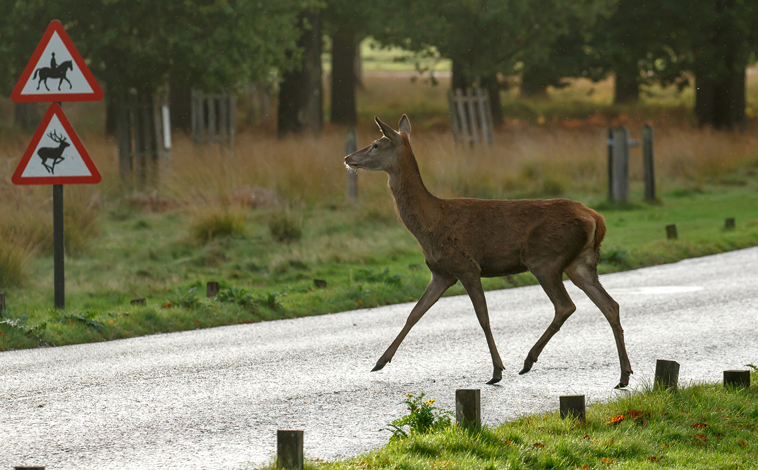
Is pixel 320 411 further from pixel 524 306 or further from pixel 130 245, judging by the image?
pixel 130 245

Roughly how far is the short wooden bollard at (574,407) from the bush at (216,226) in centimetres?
1039

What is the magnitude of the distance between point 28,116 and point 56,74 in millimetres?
25093

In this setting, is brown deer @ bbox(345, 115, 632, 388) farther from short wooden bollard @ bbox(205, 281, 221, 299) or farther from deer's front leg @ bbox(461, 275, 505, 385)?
short wooden bollard @ bbox(205, 281, 221, 299)

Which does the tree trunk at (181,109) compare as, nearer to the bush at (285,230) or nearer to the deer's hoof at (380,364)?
the bush at (285,230)

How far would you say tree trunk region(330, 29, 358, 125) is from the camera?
4169cm

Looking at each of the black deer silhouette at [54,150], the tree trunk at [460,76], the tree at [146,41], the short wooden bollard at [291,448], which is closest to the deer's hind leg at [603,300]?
the short wooden bollard at [291,448]

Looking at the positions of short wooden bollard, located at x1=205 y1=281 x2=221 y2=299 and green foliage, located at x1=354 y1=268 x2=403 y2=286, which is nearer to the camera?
short wooden bollard, located at x1=205 y1=281 x2=221 y2=299

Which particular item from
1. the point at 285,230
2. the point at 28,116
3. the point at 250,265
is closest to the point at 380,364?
the point at 250,265

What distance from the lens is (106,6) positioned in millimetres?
21656

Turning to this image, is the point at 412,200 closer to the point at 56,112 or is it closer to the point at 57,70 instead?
the point at 56,112

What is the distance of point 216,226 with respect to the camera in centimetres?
1571

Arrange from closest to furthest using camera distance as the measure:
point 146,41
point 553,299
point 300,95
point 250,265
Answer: point 553,299 → point 250,265 → point 146,41 → point 300,95

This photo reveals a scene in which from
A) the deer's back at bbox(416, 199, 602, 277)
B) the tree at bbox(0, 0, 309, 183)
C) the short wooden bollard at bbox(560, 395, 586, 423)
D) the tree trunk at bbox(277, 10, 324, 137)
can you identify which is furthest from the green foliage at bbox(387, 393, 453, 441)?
→ the tree trunk at bbox(277, 10, 324, 137)

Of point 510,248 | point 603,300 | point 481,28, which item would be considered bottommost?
point 603,300
